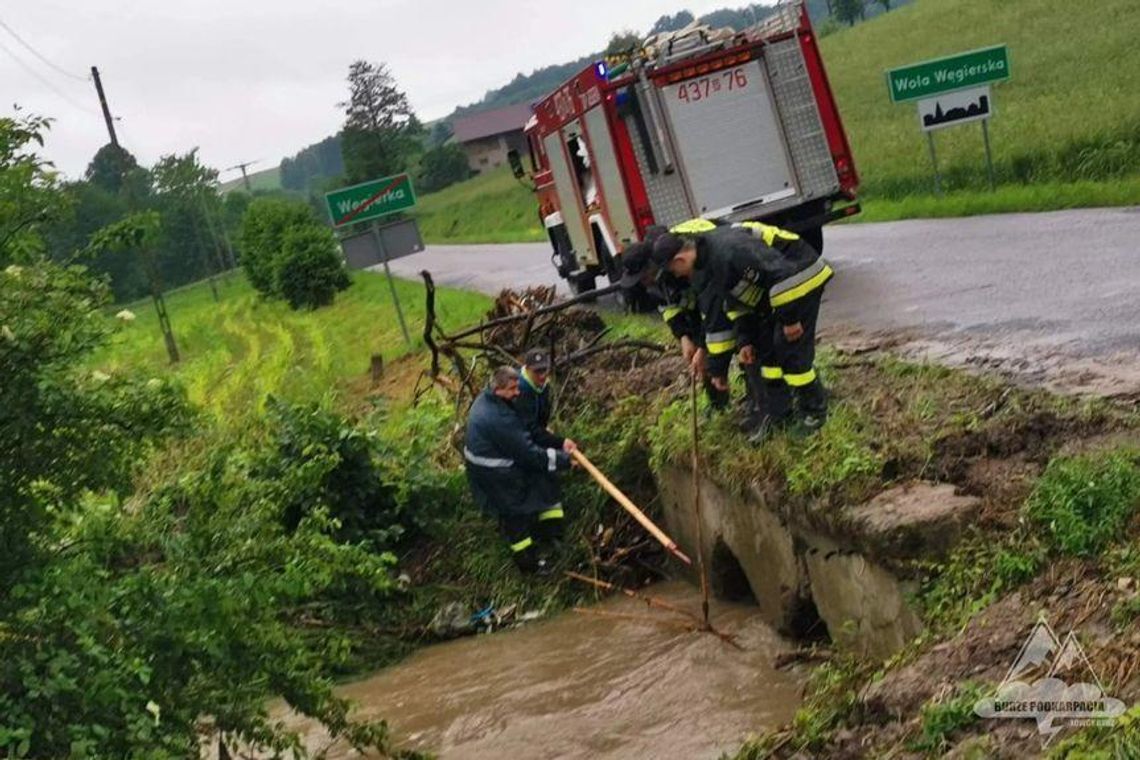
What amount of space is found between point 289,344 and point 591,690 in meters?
19.9

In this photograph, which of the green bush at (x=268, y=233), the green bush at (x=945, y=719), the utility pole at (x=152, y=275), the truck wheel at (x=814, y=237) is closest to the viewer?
Answer: the green bush at (x=945, y=719)

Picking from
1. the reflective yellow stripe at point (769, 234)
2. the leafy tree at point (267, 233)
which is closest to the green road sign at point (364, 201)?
the reflective yellow stripe at point (769, 234)

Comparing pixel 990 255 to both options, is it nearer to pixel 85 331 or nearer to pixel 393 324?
pixel 85 331

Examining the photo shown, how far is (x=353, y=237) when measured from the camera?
18.5 metres

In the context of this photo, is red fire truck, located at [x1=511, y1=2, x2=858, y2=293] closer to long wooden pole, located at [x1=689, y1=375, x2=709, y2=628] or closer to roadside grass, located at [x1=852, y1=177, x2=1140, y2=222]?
roadside grass, located at [x1=852, y1=177, x2=1140, y2=222]

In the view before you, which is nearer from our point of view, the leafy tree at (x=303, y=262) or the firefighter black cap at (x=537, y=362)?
the firefighter black cap at (x=537, y=362)

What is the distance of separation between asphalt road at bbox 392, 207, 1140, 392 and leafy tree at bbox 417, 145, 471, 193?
278ft

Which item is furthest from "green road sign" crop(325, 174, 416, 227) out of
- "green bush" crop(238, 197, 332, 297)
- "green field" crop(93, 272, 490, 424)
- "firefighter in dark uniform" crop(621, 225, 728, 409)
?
"green bush" crop(238, 197, 332, 297)

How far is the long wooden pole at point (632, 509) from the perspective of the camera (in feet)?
27.5

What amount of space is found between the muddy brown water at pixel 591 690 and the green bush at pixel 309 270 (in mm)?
28544

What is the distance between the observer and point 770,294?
7.44 m

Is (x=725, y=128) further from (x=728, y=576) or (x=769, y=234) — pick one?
(x=769, y=234)

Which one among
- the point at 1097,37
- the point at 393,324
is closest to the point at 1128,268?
the point at 393,324

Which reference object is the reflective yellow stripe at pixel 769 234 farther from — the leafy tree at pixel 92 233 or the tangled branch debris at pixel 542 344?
the tangled branch debris at pixel 542 344
